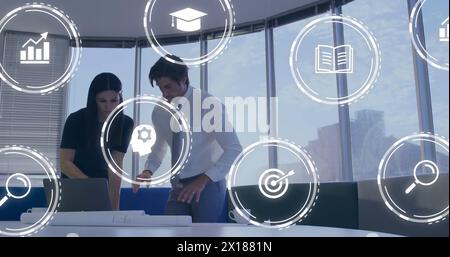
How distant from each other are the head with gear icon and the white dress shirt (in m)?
0.02

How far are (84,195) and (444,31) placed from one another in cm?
65

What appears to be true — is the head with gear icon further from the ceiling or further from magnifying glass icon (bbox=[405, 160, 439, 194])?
magnifying glass icon (bbox=[405, 160, 439, 194])

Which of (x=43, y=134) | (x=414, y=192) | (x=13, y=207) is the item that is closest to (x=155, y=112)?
(x=43, y=134)

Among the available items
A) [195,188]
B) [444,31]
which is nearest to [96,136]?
[195,188]

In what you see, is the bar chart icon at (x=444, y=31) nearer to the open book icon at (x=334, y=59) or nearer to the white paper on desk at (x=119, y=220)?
the open book icon at (x=334, y=59)

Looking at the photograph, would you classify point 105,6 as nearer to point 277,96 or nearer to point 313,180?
point 277,96

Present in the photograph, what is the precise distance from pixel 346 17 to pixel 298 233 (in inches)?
11.8

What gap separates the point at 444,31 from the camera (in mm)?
499

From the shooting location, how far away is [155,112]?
2.05 feet

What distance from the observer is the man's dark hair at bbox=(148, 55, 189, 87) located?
66 cm

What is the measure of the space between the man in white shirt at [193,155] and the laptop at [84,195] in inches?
2.9

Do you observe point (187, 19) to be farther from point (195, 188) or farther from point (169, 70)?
point (195, 188)

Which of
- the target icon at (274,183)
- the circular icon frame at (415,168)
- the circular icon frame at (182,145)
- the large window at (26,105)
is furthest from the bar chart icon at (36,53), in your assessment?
the circular icon frame at (415,168)

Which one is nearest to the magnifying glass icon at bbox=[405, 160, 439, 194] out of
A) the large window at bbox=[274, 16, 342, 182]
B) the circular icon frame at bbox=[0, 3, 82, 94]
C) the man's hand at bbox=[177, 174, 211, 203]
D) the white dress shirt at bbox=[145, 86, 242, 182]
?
the large window at bbox=[274, 16, 342, 182]
